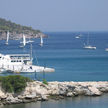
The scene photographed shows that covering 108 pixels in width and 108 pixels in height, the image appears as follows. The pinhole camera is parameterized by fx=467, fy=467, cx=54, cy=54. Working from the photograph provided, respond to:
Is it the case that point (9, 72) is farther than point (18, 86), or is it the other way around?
point (9, 72)

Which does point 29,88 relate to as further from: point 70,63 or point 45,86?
point 70,63

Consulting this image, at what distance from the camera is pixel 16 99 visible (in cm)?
3047

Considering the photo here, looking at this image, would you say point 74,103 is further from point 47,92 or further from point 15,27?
point 15,27

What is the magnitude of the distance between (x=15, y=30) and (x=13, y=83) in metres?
126

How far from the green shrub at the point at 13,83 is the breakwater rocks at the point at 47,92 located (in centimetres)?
30

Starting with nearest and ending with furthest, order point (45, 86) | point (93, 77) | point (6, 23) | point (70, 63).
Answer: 1. point (45, 86)
2. point (93, 77)
3. point (70, 63)
4. point (6, 23)

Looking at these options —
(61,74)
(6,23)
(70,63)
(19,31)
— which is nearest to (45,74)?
(61,74)

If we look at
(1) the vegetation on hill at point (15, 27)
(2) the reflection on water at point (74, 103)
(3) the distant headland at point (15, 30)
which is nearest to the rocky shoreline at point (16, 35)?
(3) the distant headland at point (15, 30)

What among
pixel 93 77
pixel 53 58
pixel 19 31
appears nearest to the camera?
pixel 93 77

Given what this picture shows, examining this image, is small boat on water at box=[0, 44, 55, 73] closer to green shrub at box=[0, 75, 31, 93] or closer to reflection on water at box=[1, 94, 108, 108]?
green shrub at box=[0, 75, 31, 93]

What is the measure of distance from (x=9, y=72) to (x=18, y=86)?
16.5 meters

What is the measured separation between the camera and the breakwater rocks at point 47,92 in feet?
101

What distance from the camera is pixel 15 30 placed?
157 meters

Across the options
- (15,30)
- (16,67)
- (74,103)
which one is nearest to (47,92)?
(74,103)
